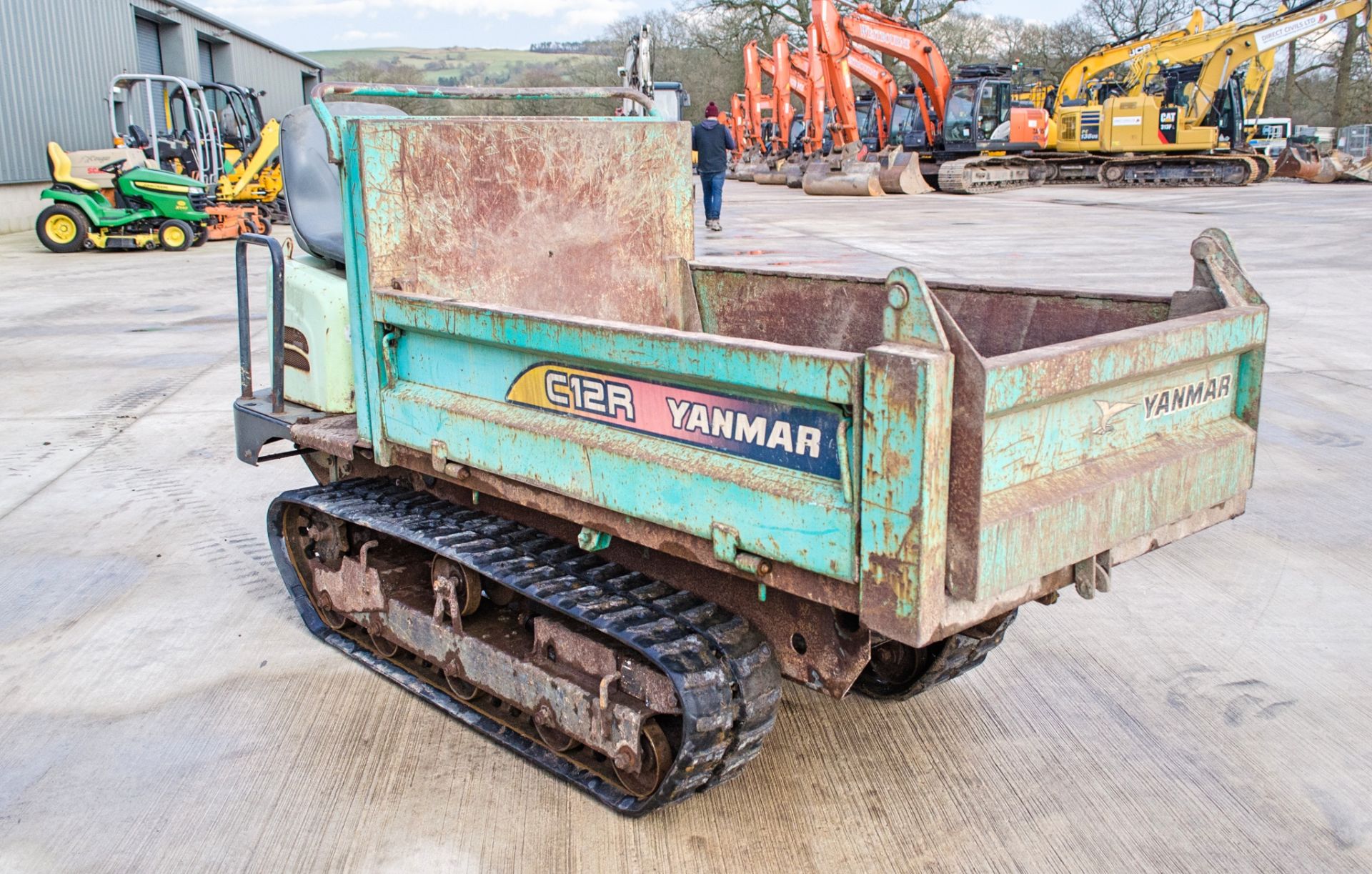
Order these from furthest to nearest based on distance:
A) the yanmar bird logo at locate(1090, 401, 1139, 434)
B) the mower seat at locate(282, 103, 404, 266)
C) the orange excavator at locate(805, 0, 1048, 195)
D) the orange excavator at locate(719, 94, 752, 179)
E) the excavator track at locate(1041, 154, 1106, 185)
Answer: the orange excavator at locate(719, 94, 752, 179) → the excavator track at locate(1041, 154, 1106, 185) → the orange excavator at locate(805, 0, 1048, 195) → the mower seat at locate(282, 103, 404, 266) → the yanmar bird logo at locate(1090, 401, 1139, 434)

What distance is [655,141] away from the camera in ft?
14.3

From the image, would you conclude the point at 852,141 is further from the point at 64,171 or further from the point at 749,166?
the point at 64,171

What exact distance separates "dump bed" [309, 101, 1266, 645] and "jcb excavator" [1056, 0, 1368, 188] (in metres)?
24.8

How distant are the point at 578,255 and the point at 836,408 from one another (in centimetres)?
192

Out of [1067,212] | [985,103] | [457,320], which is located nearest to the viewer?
[457,320]

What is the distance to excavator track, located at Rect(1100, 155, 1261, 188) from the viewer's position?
26.2 meters

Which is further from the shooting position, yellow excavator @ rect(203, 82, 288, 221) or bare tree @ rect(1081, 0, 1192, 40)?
bare tree @ rect(1081, 0, 1192, 40)

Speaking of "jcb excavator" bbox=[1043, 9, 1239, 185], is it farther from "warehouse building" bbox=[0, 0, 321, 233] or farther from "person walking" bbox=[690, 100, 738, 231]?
"warehouse building" bbox=[0, 0, 321, 233]

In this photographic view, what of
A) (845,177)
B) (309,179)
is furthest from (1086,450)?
(845,177)

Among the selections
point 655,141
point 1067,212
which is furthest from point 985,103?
point 655,141

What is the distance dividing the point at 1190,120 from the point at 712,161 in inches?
530

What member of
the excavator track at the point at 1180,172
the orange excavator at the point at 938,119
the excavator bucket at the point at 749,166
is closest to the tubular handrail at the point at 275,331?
the orange excavator at the point at 938,119

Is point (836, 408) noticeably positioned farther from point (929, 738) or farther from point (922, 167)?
point (922, 167)

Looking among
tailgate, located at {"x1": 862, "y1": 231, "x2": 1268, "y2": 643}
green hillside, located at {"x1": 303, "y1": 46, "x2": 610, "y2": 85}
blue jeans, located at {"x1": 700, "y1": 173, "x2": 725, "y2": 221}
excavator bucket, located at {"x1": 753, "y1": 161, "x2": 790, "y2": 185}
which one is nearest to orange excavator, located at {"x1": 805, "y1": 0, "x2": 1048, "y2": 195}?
excavator bucket, located at {"x1": 753, "y1": 161, "x2": 790, "y2": 185}
